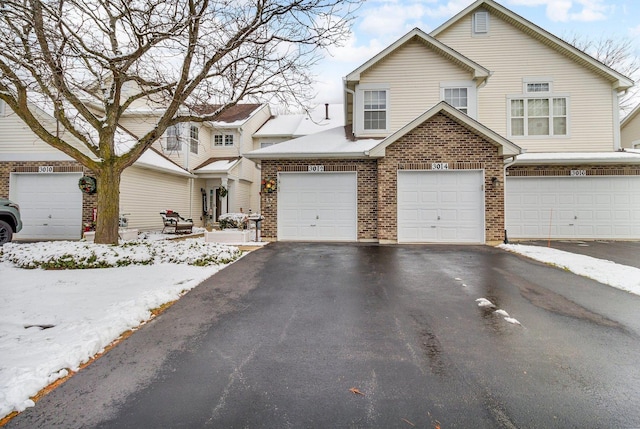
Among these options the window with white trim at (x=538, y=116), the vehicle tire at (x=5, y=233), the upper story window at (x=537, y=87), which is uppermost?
the upper story window at (x=537, y=87)

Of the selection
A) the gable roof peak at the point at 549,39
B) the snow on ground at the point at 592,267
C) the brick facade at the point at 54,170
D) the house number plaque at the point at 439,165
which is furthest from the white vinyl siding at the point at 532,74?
the brick facade at the point at 54,170

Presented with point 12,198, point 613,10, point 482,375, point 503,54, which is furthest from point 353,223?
point 12,198

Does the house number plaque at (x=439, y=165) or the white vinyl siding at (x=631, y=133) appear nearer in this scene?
the house number plaque at (x=439, y=165)

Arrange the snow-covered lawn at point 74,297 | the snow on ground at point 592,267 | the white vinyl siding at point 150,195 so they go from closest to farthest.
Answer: the snow-covered lawn at point 74,297
the snow on ground at point 592,267
the white vinyl siding at point 150,195

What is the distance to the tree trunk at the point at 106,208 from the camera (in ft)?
28.6

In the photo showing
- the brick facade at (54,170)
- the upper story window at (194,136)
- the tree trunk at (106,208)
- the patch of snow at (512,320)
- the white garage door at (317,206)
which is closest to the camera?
the patch of snow at (512,320)

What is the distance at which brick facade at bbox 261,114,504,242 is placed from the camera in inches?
432

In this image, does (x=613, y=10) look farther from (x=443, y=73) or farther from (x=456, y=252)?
(x=456, y=252)

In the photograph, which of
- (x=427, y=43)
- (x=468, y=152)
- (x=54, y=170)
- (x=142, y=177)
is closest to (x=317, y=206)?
(x=468, y=152)

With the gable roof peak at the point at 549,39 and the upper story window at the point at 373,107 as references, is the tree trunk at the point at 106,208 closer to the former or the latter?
the upper story window at the point at 373,107

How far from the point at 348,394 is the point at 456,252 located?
7.81m

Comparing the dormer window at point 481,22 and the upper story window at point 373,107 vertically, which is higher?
the dormer window at point 481,22

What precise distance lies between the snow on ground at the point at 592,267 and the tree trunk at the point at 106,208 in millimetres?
11001

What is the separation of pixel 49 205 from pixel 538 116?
1992 centimetres
